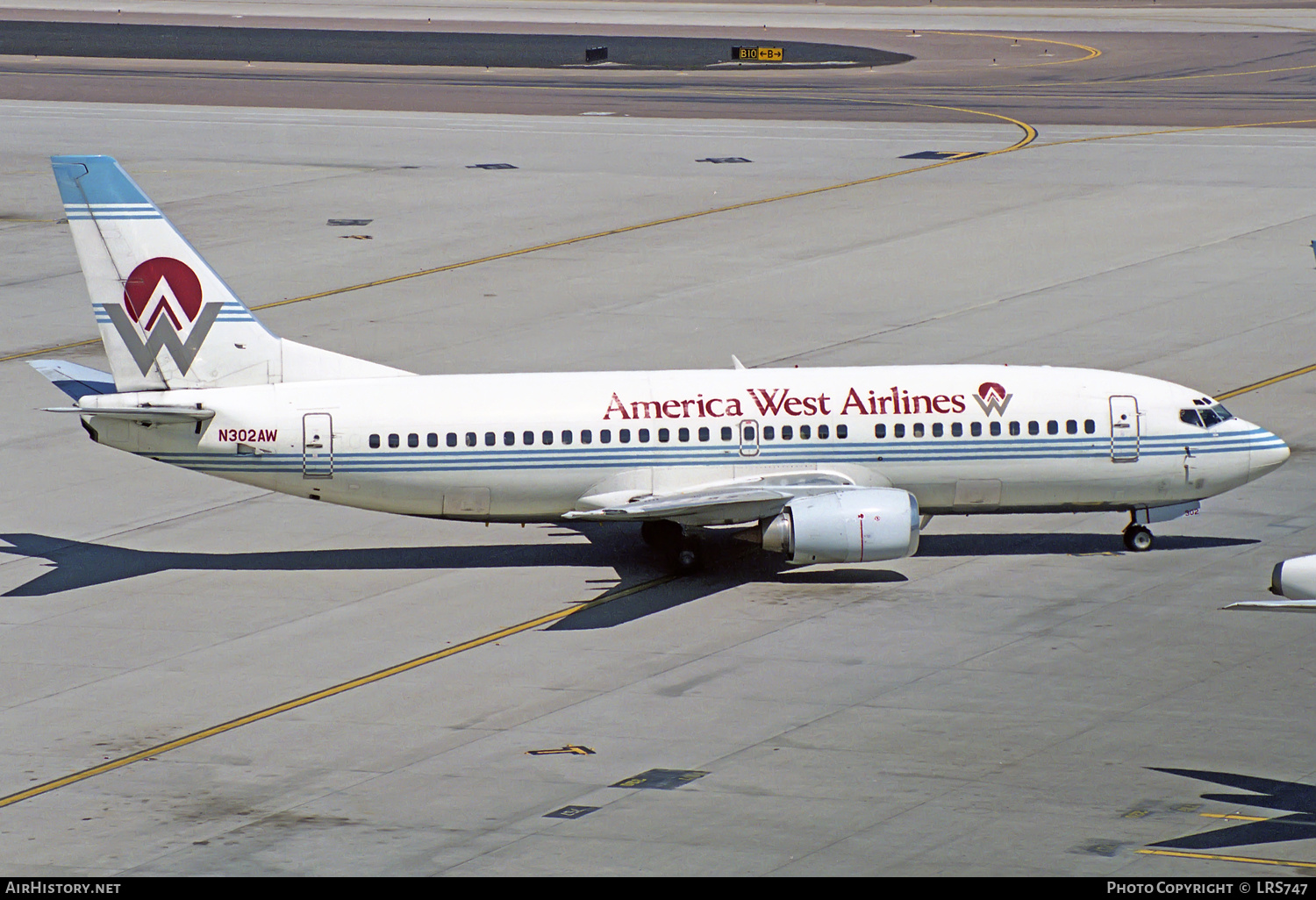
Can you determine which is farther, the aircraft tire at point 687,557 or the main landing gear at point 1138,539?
the main landing gear at point 1138,539

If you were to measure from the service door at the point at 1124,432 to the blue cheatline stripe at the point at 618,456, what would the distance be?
1.05 meters

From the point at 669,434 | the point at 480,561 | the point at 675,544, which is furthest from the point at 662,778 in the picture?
the point at 480,561

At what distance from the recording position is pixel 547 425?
1636 inches

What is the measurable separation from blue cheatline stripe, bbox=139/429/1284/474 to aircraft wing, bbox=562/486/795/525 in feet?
3.00

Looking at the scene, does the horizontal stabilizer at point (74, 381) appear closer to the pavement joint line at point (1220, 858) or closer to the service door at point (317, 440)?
the service door at point (317, 440)

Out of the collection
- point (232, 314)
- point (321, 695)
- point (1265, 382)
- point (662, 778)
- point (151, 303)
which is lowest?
point (662, 778)

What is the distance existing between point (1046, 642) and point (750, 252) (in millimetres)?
42347

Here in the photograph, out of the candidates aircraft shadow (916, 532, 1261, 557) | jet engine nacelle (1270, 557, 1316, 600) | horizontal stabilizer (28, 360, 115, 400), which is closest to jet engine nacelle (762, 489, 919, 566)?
aircraft shadow (916, 532, 1261, 557)

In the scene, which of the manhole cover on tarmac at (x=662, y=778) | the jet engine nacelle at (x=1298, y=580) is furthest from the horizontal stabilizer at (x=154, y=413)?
the jet engine nacelle at (x=1298, y=580)

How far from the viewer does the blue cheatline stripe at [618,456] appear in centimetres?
4134

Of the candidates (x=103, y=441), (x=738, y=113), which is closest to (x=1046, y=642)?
(x=103, y=441)

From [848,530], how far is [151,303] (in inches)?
641

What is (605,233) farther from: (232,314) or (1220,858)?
(1220,858)
